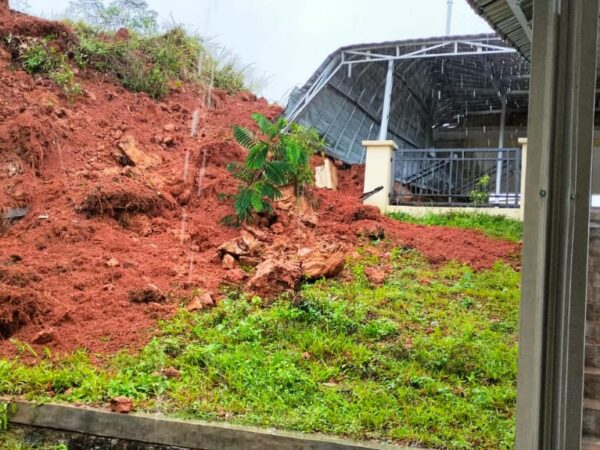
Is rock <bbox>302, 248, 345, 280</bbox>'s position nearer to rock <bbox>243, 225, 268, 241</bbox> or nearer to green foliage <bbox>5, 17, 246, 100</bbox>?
rock <bbox>243, 225, 268, 241</bbox>

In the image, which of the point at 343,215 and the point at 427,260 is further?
the point at 343,215

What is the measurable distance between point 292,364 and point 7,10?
5849 mm

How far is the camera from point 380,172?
5.79 meters

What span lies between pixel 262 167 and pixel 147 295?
1386 millimetres

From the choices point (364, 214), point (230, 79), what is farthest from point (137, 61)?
point (364, 214)

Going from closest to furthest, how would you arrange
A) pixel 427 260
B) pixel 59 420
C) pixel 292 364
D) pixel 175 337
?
pixel 59 420, pixel 292 364, pixel 175 337, pixel 427 260

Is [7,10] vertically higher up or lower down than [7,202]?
higher up

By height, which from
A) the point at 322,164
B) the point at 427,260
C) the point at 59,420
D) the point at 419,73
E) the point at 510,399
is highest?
the point at 419,73

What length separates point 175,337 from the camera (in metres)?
3.21

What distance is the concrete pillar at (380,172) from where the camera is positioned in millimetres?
5727

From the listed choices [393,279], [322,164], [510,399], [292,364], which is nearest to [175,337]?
[292,364]

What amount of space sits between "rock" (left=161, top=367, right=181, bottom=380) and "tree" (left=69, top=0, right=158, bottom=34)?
17.6 ft

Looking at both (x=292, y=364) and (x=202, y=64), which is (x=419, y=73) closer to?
(x=202, y=64)

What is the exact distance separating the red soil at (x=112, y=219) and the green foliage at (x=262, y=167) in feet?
0.90
